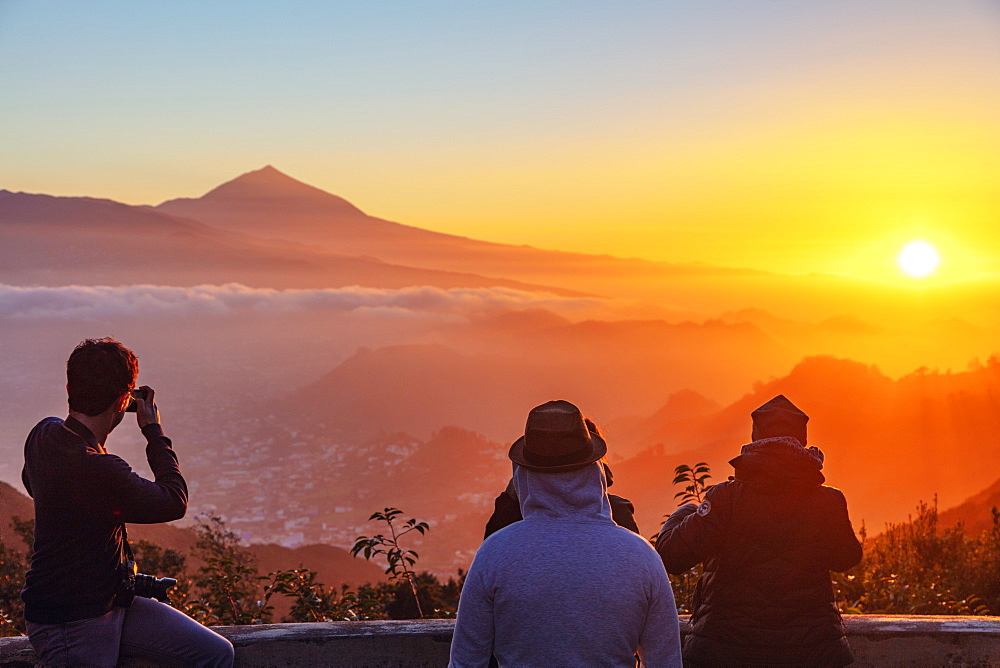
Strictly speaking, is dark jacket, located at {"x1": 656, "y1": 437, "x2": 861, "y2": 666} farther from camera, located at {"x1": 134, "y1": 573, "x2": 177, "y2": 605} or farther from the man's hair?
the man's hair

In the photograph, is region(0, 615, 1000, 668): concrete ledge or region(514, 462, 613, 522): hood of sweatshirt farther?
region(0, 615, 1000, 668): concrete ledge

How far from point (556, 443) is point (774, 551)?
124 centimetres

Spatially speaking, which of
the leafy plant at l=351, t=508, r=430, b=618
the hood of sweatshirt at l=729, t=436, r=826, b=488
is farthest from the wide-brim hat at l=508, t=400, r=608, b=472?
the leafy plant at l=351, t=508, r=430, b=618

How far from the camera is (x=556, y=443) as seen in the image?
97.5 inches

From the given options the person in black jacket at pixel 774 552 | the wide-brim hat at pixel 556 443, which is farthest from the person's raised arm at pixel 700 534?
the wide-brim hat at pixel 556 443

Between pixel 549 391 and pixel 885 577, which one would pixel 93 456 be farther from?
pixel 549 391

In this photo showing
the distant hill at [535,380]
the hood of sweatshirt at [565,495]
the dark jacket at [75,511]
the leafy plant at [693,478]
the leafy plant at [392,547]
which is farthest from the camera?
the distant hill at [535,380]

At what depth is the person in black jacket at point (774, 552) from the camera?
3.22 meters

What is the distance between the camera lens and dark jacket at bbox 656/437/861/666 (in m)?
3.22

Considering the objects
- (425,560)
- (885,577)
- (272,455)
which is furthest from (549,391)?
(885,577)

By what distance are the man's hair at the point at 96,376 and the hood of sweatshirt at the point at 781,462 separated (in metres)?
2.24

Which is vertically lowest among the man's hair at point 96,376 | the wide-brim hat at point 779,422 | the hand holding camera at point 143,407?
the wide-brim hat at point 779,422

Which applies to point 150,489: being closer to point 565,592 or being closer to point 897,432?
point 565,592

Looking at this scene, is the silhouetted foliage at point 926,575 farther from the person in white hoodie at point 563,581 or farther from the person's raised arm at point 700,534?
the person in white hoodie at point 563,581
